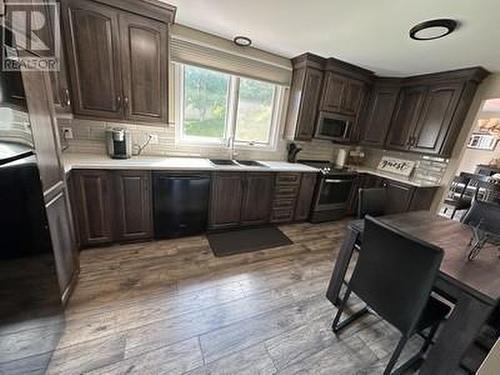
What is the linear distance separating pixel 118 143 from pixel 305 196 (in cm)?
260

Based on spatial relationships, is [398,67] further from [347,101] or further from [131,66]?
[131,66]

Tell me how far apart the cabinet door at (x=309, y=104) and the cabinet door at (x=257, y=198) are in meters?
Result: 0.93

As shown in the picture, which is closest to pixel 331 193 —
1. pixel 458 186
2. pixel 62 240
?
pixel 62 240

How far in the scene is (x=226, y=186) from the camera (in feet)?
9.09

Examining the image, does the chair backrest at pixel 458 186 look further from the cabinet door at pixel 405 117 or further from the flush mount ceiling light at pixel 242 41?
the flush mount ceiling light at pixel 242 41

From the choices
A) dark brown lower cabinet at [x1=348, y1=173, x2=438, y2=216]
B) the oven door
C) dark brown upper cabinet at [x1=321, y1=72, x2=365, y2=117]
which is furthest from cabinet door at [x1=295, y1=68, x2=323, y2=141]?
dark brown lower cabinet at [x1=348, y1=173, x2=438, y2=216]

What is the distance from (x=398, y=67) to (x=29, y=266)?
4320mm

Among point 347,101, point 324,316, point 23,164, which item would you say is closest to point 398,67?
point 347,101

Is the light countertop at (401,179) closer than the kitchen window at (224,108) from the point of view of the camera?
No

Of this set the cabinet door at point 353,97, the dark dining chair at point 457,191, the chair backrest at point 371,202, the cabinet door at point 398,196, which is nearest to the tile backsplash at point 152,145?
the cabinet door at point 353,97

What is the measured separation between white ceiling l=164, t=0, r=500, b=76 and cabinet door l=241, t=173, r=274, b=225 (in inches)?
66.1

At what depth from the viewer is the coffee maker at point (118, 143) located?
2.34 meters

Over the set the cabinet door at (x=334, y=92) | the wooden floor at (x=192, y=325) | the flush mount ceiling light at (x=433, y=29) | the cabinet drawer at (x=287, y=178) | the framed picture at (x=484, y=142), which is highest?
the flush mount ceiling light at (x=433, y=29)

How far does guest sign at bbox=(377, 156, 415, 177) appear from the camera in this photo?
3.68m
